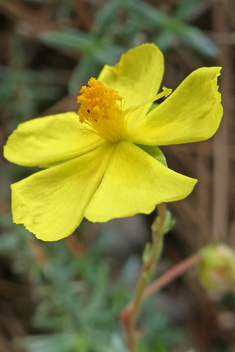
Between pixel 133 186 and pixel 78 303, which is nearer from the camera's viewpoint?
pixel 133 186

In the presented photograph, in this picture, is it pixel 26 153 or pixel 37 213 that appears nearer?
pixel 37 213

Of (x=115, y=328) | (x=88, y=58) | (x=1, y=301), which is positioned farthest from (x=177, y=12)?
(x=1, y=301)

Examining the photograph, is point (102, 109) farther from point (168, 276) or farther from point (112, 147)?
point (168, 276)

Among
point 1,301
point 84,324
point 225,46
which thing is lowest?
point 1,301

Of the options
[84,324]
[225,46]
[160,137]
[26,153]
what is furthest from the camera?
[225,46]

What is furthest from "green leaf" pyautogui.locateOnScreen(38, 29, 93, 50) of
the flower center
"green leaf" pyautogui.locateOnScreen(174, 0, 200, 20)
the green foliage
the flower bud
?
the flower bud

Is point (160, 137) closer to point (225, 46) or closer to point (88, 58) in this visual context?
point (88, 58)

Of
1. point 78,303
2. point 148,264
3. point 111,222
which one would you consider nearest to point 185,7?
point 111,222

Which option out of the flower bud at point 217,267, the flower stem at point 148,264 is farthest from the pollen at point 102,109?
the flower bud at point 217,267
